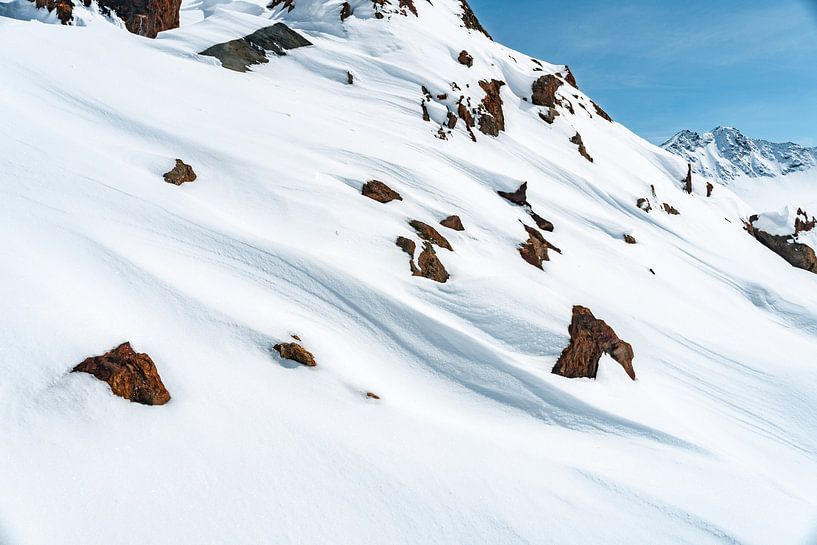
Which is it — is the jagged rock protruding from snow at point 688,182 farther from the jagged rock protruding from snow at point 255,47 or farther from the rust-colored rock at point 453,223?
the jagged rock protruding from snow at point 255,47

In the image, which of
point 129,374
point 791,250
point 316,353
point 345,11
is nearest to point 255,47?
point 345,11

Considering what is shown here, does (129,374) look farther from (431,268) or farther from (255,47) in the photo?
(255,47)

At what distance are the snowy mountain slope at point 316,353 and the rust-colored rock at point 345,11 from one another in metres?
13.5

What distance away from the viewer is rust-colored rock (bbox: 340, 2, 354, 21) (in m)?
27.1

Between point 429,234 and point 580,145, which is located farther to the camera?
point 580,145

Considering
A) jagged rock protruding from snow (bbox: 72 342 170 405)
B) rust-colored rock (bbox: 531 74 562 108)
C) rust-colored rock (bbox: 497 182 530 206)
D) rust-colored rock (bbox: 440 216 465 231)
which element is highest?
rust-colored rock (bbox: 531 74 562 108)

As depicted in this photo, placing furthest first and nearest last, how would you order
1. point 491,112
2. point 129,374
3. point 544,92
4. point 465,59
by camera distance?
point 544,92 < point 465,59 < point 491,112 < point 129,374

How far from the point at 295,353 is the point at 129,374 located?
2.14 meters

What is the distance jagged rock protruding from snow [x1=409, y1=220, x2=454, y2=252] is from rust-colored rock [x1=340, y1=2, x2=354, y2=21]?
21303mm

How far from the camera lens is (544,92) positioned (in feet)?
98.9

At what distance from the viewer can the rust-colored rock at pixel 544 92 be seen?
30.0 m

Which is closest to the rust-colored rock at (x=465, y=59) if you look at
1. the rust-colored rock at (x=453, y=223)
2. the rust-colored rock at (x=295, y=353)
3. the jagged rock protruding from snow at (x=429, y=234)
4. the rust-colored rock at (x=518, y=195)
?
the rust-colored rock at (x=518, y=195)

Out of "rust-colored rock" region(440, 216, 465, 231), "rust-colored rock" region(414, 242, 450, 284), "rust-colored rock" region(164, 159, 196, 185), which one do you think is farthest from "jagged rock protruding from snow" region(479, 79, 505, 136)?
"rust-colored rock" region(164, 159, 196, 185)

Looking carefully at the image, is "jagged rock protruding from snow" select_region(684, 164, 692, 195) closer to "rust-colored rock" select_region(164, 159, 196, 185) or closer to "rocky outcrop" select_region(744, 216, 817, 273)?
"rocky outcrop" select_region(744, 216, 817, 273)
